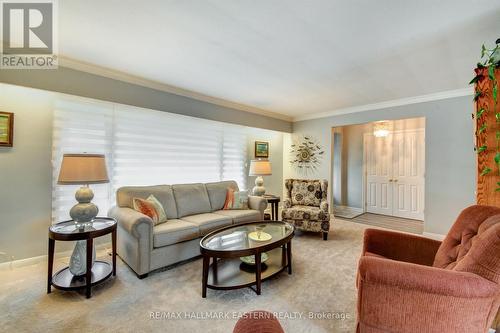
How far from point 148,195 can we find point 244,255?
1690mm

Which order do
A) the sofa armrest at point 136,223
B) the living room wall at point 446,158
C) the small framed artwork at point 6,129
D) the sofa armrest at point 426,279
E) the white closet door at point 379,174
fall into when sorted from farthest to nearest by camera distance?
the white closet door at point 379,174, the living room wall at point 446,158, the small framed artwork at point 6,129, the sofa armrest at point 136,223, the sofa armrest at point 426,279

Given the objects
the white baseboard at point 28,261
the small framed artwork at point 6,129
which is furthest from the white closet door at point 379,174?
the small framed artwork at point 6,129

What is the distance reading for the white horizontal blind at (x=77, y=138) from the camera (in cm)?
269

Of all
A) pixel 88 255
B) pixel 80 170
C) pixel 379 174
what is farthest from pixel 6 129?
pixel 379 174

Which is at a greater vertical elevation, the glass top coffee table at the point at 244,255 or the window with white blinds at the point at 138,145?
the window with white blinds at the point at 138,145

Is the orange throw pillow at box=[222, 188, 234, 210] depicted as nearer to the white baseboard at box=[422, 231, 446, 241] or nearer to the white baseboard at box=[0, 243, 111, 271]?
the white baseboard at box=[0, 243, 111, 271]

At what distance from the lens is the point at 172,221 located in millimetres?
2881

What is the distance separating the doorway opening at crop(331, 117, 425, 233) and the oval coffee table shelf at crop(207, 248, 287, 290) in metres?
3.09

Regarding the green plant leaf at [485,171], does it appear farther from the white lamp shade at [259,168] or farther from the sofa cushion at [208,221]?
the white lamp shade at [259,168]

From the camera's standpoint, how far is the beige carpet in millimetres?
1645

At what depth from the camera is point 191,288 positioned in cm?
214

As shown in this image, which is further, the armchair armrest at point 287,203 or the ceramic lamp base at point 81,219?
the armchair armrest at point 287,203

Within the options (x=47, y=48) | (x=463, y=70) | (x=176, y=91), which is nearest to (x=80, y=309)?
(x=47, y=48)

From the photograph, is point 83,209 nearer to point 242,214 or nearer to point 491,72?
point 242,214
